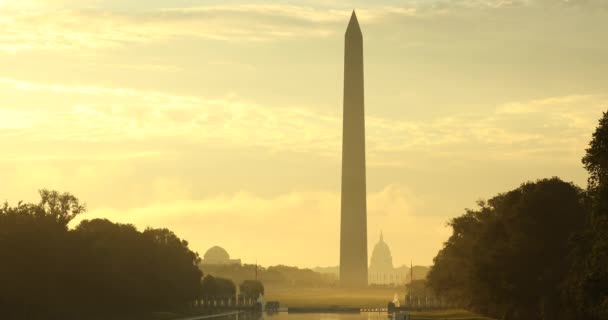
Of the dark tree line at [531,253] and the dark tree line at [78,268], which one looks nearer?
the dark tree line at [531,253]

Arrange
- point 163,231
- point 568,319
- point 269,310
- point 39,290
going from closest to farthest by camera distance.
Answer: point 568,319 < point 39,290 < point 163,231 < point 269,310

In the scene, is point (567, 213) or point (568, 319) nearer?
point (568, 319)

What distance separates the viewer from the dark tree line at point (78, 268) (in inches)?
4011

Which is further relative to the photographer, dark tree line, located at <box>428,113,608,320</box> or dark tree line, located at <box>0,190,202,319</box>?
dark tree line, located at <box>0,190,202,319</box>

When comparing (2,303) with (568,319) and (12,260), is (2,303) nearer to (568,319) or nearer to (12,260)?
(12,260)

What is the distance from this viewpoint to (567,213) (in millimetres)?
96312

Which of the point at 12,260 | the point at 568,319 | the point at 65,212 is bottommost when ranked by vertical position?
the point at 568,319

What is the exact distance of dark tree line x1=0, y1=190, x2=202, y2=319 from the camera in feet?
334

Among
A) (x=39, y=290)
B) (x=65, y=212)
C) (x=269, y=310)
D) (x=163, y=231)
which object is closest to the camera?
(x=39, y=290)

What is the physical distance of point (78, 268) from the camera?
115688 mm

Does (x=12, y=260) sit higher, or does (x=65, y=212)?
(x=65, y=212)

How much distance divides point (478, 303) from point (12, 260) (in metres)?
42.6

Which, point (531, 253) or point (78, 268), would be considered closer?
point (531, 253)

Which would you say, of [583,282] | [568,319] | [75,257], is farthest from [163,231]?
[583,282]
